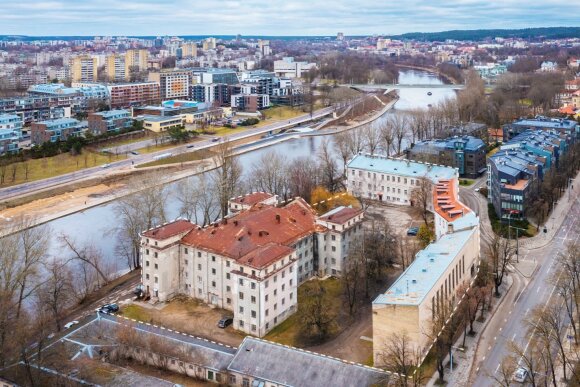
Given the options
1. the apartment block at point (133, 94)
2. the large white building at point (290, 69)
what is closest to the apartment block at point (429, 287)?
the apartment block at point (133, 94)

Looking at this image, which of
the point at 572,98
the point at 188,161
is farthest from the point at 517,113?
the point at 188,161

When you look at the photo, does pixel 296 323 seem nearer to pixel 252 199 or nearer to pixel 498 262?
pixel 252 199

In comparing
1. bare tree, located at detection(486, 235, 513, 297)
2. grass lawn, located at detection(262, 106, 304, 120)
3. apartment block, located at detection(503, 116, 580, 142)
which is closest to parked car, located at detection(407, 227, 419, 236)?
bare tree, located at detection(486, 235, 513, 297)

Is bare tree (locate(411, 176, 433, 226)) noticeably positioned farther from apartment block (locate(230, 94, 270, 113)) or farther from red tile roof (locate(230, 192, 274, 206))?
apartment block (locate(230, 94, 270, 113))

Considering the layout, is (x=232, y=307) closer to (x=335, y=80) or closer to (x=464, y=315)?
(x=464, y=315)

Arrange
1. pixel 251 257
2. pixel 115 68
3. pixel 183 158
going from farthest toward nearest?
pixel 115 68 → pixel 183 158 → pixel 251 257

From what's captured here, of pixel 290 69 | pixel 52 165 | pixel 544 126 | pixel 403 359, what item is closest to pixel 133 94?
pixel 52 165
